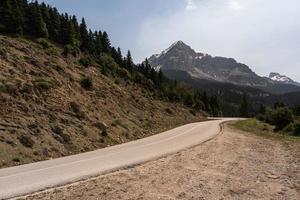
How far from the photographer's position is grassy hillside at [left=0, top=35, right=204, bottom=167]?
27.3 m

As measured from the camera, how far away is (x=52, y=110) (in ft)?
115

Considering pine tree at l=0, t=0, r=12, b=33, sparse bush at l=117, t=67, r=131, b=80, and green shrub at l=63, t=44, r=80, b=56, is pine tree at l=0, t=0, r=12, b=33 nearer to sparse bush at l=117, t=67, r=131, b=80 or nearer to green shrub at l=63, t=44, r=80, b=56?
green shrub at l=63, t=44, r=80, b=56

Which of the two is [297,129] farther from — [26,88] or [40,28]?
[40,28]

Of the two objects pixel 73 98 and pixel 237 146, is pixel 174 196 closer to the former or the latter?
pixel 237 146

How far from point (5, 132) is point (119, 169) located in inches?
387

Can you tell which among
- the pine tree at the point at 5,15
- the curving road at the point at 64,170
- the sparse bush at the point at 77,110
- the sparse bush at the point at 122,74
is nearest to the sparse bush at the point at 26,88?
the sparse bush at the point at 77,110

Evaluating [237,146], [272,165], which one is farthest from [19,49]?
[272,165]

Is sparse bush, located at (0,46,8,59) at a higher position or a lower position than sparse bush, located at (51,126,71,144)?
Result: higher

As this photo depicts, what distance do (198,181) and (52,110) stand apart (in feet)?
66.7

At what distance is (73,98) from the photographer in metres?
42.1

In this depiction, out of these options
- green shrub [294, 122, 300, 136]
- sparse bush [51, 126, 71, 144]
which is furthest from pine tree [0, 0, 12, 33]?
green shrub [294, 122, 300, 136]

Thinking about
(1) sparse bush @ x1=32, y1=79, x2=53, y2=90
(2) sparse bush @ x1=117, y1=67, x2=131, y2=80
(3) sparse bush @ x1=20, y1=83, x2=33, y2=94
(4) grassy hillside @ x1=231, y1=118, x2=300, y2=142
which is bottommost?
(4) grassy hillside @ x1=231, y1=118, x2=300, y2=142

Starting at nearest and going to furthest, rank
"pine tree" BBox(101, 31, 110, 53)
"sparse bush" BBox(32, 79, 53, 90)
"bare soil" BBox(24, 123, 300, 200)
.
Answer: "bare soil" BBox(24, 123, 300, 200), "sparse bush" BBox(32, 79, 53, 90), "pine tree" BBox(101, 31, 110, 53)

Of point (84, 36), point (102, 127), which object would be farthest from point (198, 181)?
point (84, 36)
